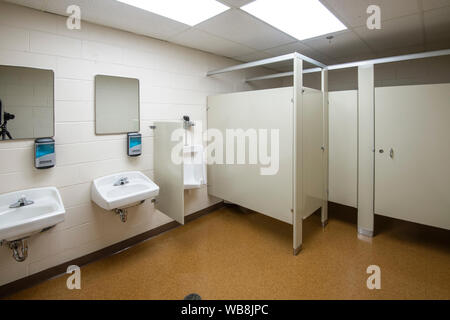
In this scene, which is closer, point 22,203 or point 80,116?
point 22,203

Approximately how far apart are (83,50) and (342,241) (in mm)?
3431

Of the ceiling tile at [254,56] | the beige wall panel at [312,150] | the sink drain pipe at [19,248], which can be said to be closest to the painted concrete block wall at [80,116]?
the sink drain pipe at [19,248]

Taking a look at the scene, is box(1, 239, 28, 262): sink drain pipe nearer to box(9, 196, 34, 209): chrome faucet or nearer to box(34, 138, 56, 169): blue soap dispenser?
box(9, 196, 34, 209): chrome faucet

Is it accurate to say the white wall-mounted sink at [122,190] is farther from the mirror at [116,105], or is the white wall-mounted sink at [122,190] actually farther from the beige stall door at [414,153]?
the beige stall door at [414,153]

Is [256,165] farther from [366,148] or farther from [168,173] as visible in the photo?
[366,148]

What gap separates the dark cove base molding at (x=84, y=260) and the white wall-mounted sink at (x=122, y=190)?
0.62m

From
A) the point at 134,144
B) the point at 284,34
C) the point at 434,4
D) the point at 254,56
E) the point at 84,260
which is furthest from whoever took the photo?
the point at 254,56

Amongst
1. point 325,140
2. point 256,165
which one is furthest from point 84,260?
point 325,140

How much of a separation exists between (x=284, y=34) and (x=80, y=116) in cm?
236

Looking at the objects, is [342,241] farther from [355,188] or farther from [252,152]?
[252,152]

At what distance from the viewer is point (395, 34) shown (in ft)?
→ 8.98

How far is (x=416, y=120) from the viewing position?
2471 millimetres

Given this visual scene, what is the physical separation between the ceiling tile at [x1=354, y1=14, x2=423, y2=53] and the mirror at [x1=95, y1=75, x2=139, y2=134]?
8.37 ft

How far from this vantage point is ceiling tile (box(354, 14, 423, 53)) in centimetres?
239
